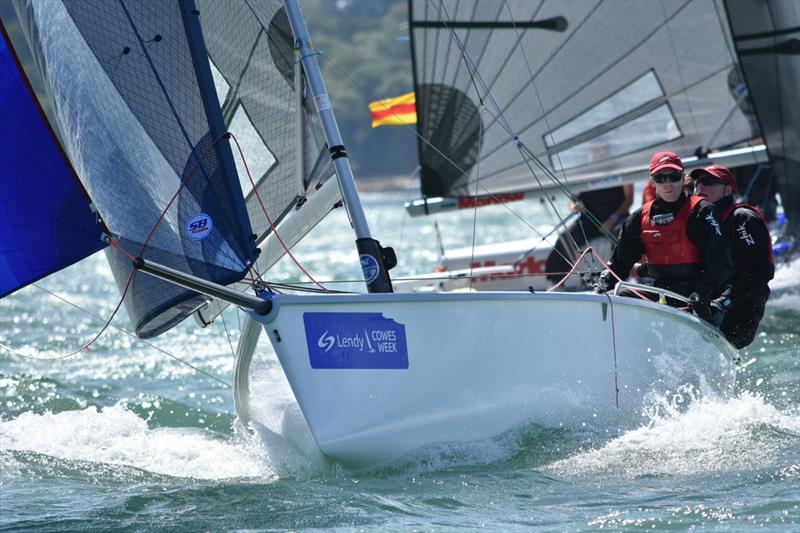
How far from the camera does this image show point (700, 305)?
4641 mm

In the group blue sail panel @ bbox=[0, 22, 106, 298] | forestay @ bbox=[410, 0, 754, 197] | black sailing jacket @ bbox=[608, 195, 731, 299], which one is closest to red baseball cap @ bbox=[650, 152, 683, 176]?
black sailing jacket @ bbox=[608, 195, 731, 299]

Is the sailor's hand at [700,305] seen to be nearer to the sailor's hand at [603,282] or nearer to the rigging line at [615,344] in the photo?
the sailor's hand at [603,282]

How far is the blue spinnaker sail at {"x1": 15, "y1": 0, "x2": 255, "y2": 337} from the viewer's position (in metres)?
3.97

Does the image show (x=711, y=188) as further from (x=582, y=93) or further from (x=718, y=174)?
(x=582, y=93)

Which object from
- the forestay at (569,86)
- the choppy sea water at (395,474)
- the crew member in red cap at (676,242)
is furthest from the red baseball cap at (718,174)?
the forestay at (569,86)

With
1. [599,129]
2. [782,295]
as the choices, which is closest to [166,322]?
[599,129]

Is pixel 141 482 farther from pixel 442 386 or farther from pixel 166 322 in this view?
pixel 442 386

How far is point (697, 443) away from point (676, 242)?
37.5 inches

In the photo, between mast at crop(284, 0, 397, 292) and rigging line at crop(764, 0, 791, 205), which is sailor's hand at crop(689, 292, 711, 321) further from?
rigging line at crop(764, 0, 791, 205)

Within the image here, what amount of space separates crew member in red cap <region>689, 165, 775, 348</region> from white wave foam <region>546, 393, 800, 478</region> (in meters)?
0.38

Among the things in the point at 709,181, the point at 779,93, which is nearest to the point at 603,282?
the point at 709,181

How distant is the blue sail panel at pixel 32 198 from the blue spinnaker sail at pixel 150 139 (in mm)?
177

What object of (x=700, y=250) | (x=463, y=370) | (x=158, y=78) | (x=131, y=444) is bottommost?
(x=131, y=444)

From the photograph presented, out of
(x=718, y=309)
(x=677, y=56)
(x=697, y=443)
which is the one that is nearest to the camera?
(x=697, y=443)
